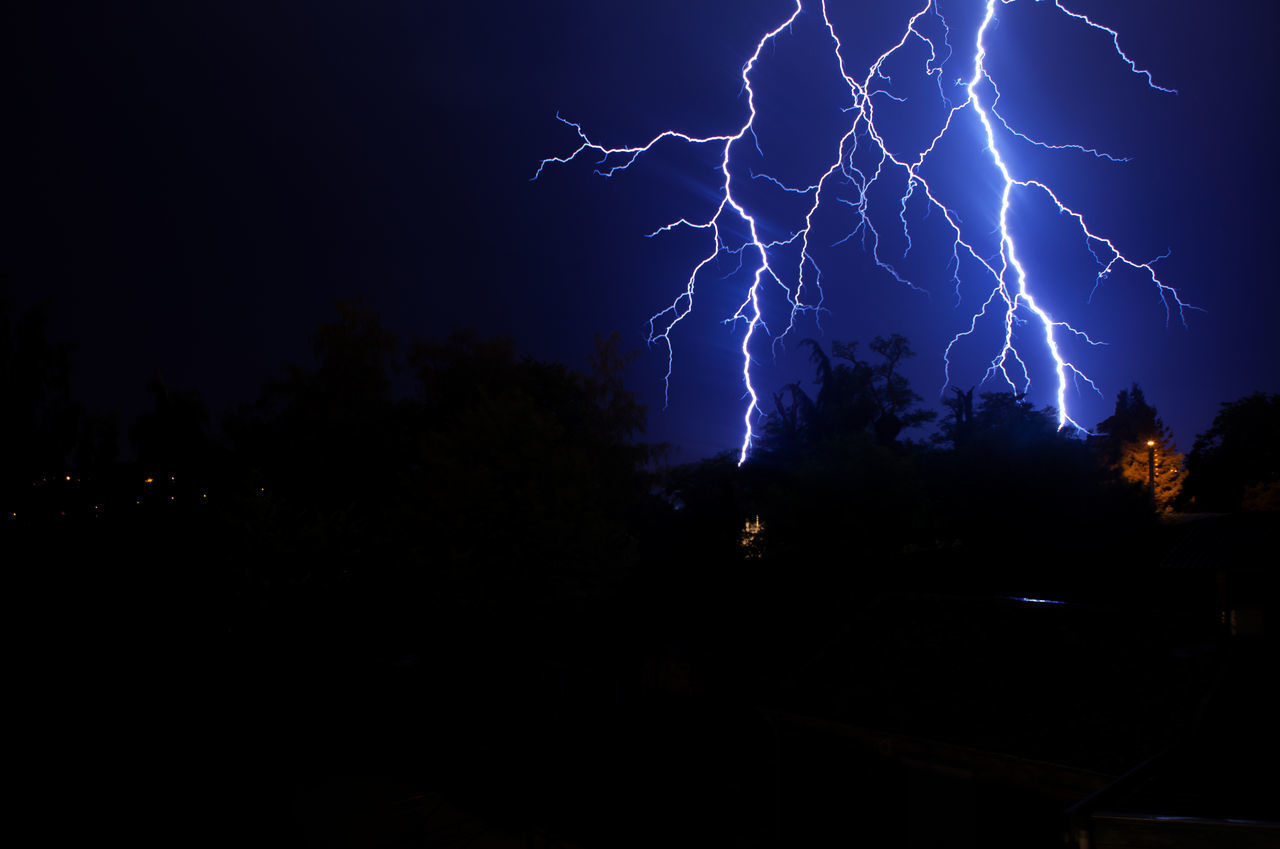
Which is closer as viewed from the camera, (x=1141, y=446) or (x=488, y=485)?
(x=488, y=485)

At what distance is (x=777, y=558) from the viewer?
595 inches

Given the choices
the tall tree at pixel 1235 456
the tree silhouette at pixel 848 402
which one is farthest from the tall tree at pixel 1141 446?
the tree silhouette at pixel 848 402

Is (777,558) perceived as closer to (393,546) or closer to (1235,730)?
(393,546)

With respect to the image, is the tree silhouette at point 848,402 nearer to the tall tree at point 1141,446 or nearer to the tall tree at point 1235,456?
the tall tree at point 1141,446

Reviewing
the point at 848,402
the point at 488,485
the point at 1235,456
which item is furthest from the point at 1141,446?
the point at 488,485

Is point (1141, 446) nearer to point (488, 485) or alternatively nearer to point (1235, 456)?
point (1235, 456)

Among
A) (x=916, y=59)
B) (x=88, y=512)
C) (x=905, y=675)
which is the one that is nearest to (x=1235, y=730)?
(x=905, y=675)

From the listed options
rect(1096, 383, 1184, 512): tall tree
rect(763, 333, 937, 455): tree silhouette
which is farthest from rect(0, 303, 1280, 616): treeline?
rect(1096, 383, 1184, 512): tall tree

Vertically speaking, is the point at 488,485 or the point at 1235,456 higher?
the point at 1235,456

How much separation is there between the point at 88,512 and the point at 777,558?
12.4 metres

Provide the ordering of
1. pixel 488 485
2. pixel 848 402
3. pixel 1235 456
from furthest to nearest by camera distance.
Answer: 1. pixel 1235 456
2. pixel 848 402
3. pixel 488 485

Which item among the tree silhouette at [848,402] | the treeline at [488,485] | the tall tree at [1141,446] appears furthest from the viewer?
the tall tree at [1141,446]

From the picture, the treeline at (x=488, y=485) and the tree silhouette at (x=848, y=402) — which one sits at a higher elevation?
the tree silhouette at (x=848, y=402)

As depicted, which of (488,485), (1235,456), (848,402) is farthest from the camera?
(1235,456)
